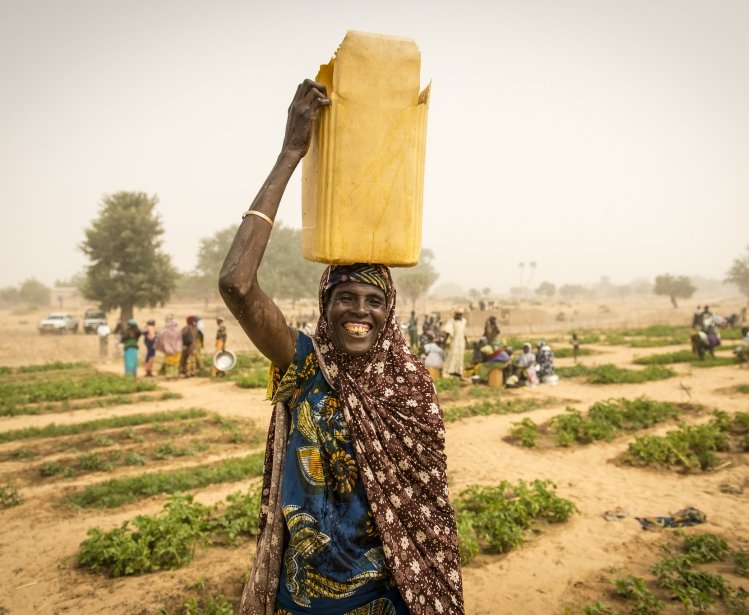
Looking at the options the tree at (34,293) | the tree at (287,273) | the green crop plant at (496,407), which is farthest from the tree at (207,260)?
the green crop plant at (496,407)

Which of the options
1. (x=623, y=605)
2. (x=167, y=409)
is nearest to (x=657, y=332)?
(x=167, y=409)

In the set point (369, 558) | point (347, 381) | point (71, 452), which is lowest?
point (71, 452)

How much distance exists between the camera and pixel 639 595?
369cm

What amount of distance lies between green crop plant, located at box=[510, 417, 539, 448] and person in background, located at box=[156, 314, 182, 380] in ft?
33.5

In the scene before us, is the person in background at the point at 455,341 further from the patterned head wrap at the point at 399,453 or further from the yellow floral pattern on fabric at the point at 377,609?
the yellow floral pattern on fabric at the point at 377,609

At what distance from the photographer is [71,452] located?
7863 millimetres

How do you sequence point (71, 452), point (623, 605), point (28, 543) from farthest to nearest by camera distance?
1. point (71, 452)
2. point (28, 543)
3. point (623, 605)

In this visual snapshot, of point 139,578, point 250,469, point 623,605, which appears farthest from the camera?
point 250,469

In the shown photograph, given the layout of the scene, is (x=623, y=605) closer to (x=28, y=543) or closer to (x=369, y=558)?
(x=369, y=558)

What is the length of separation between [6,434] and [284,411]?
8985mm

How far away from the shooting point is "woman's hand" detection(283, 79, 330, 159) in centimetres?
176

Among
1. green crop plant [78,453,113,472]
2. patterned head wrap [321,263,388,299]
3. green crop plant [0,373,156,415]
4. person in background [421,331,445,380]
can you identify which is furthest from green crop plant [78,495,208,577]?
person in background [421,331,445,380]

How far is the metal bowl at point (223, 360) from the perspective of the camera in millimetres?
14859

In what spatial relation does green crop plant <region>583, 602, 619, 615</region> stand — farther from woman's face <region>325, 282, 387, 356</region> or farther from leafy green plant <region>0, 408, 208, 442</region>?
leafy green plant <region>0, 408, 208, 442</region>
